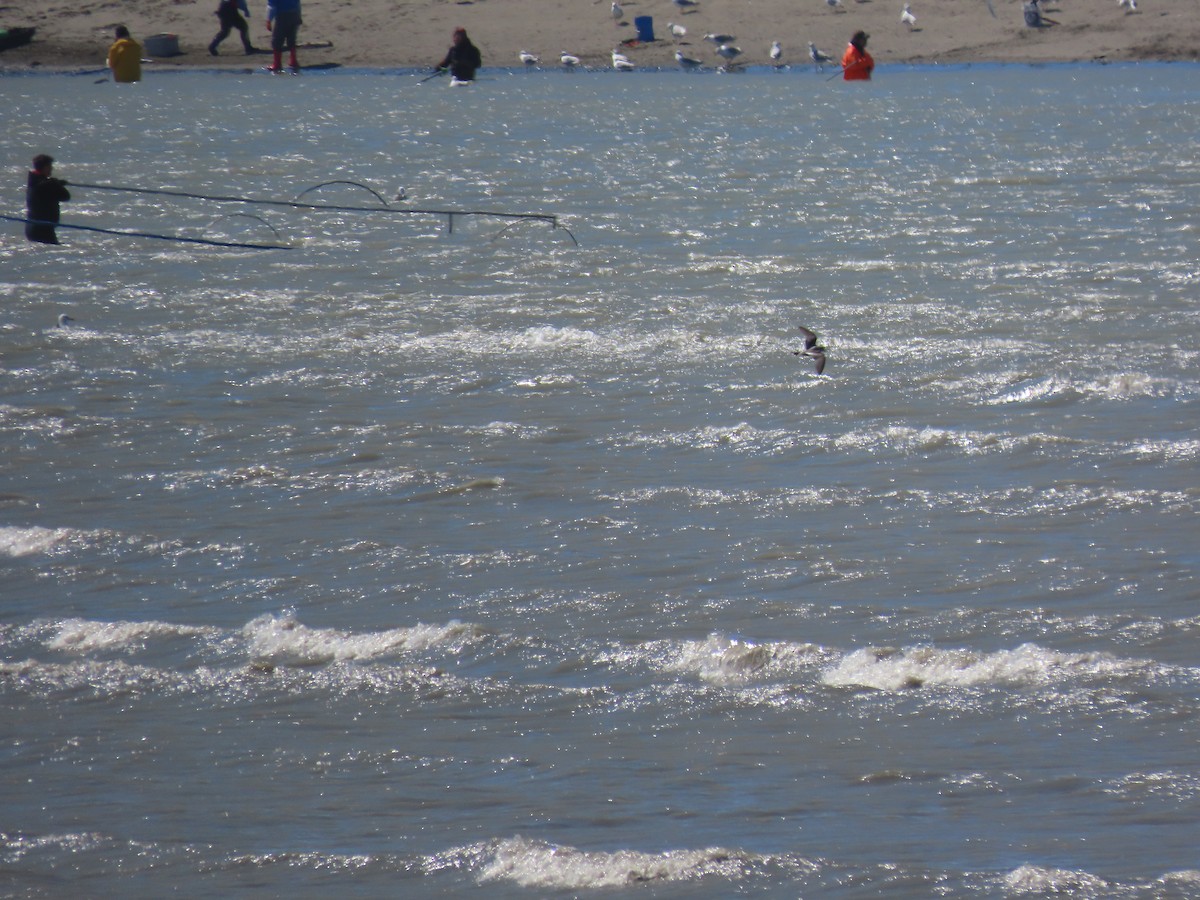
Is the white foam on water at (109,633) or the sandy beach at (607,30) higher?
the sandy beach at (607,30)

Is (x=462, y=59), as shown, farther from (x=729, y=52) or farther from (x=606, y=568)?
(x=606, y=568)

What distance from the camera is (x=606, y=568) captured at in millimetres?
6547

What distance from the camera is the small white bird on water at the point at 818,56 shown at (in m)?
38.2

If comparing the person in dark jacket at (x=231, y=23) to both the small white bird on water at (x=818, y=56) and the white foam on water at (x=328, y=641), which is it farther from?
the white foam on water at (x=328, y=641)

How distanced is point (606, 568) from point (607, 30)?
120 ft

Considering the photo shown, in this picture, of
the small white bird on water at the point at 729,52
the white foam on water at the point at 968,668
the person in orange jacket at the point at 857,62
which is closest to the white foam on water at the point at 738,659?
the white foam on water at the point at 968,668

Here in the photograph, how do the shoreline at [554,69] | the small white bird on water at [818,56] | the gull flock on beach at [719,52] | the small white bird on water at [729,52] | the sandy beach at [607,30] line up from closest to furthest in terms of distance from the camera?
the shoreline at [554,69], the small white bird on water at [818,56], the sandy beach at [607,30], the gull flock on beach at [719,52], the small white bird on water at [729,52]

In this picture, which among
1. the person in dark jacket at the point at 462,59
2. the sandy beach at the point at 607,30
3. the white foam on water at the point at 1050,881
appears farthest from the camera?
the sandy beach at the point at 607,30

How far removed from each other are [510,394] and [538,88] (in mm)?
27385

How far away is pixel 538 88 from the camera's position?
3606 centimetres

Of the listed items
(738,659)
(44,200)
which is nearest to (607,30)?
(44,200)

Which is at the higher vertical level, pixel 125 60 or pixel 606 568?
pixel 125 60

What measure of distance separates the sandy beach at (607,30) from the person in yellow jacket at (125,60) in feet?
12.1

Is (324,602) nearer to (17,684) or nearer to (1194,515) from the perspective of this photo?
(17,684)
